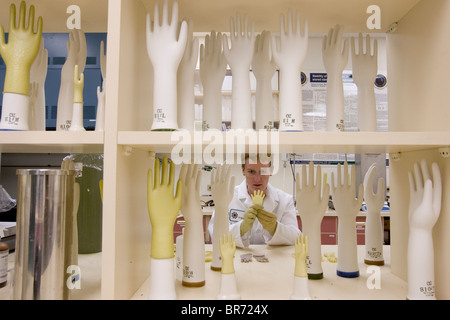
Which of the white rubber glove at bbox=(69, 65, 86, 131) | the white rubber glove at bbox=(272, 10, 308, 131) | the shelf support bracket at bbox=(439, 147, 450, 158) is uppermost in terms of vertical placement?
the white rubber glove at bbox=(272, 10, 308, 131)

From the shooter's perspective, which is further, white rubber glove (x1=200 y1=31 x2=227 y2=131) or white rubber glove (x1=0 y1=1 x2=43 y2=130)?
white rubber glove (x1=200 y1=31 x2=227 y2=131)

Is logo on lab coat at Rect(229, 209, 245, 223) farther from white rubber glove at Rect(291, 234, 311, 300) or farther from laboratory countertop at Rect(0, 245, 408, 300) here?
white rubber glove at Rect(291, 234, 311, 300)

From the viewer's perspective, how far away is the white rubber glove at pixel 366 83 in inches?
37.2

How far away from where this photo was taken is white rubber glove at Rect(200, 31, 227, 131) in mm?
897

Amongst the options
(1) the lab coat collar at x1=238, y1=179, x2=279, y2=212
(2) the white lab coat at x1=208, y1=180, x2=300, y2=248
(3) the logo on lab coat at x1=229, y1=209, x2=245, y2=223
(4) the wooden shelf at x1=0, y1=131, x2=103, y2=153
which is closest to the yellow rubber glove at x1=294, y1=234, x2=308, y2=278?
(4) the wooden shelf at x1=0, y1=131, x2=103, y2=153

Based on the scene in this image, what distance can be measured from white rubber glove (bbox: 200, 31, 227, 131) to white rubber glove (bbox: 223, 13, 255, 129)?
0.21ft

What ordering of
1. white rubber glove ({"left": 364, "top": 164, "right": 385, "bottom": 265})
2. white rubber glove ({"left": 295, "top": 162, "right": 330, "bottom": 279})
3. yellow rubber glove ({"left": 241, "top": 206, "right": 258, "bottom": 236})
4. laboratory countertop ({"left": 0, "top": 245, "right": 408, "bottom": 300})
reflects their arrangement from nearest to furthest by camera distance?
laboratory countertop ({"left": 0, "top": 245, "right": 408, "bottom": 300}) < white rubber glove ({"left": 295, "top": 162, "right": 330, "bottom": 279}) < white rubber glove ({"left": 364, "top": 164, "right": 385, "bottom": 265}) < yellow rubber glove ({"left": 241, "top": 206, "right": 258, "bottom": 236})

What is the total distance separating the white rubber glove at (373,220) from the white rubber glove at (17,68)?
0.99 metres

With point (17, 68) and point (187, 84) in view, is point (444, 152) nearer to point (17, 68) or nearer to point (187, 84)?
point (187, 84)

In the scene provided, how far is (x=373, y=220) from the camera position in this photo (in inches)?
43.9

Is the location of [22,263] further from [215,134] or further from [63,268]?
[215,134]

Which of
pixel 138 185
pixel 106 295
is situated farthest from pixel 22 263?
pixel 138 185

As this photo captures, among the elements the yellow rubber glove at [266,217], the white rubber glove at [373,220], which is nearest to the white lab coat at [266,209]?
the yellow rubber glove at [266,217]
